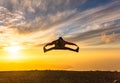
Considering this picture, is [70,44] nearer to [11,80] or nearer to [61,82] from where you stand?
[61,82]

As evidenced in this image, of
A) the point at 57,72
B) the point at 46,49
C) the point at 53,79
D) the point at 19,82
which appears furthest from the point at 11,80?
the point at 46,49

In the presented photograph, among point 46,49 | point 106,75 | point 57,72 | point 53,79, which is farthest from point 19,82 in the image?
point 46,49

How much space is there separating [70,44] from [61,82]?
16127 mm

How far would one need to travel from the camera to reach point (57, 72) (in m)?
38.2

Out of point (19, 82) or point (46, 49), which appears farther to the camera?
point (19, 82)

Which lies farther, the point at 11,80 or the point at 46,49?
the point at 11,80

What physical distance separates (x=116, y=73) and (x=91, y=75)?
3.86 m

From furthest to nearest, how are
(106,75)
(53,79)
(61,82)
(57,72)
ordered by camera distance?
(57,72) → (106,75) → (53,79) → (61,82)

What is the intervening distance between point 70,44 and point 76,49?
69 cm

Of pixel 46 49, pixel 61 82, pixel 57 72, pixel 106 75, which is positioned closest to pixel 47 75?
pixel 57 72

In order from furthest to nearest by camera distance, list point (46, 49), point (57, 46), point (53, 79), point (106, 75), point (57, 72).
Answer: point (57, 72)
point (106, 75)
point (53, 79)
point (46, 49)
point (57, 46)

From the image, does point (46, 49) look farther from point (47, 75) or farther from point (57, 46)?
point (47, 75)

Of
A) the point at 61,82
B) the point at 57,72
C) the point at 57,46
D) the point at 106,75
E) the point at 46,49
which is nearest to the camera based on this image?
the point at 57,46

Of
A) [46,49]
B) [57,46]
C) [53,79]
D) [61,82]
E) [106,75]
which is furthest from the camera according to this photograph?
[106,75]
